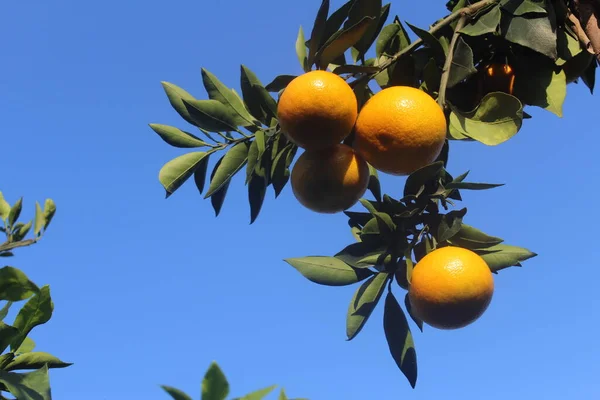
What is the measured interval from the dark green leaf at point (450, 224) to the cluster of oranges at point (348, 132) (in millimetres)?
127

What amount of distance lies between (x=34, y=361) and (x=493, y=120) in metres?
1.12

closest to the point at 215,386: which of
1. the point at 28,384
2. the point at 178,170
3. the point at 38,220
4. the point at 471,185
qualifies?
the point at 28,384

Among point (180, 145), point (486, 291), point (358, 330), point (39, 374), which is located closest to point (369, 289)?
point (358, 330)

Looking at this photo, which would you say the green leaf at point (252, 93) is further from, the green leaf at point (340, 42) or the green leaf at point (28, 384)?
the green leaf at point (28, 384)

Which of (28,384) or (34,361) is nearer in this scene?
(28,384)

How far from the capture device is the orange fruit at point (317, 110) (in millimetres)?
1302

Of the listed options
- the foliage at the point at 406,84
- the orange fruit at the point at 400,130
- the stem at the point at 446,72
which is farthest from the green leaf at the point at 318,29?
the stem at the point at 446,72

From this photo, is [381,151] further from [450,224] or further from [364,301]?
[364,301]

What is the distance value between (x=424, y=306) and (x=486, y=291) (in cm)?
14

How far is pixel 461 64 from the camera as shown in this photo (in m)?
1.37

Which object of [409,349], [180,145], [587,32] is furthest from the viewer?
[180,145]

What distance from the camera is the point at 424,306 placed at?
1400mm

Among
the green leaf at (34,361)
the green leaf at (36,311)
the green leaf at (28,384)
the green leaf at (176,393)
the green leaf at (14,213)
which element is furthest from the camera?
the green leaf at (14,213)

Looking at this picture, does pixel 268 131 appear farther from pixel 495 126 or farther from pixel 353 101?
pixel 495 126
